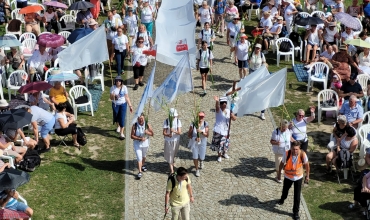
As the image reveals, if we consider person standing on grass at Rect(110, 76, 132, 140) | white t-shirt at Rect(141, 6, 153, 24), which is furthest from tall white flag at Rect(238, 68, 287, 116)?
white t-shirt at Rect(141, 6, 153, 24)

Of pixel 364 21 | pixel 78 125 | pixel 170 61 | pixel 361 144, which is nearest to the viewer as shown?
pixel 361 144

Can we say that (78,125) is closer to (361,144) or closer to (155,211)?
(155,211)

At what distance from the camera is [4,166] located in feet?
45.5

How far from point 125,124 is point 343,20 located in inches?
328

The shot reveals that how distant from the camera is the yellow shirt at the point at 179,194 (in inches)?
484

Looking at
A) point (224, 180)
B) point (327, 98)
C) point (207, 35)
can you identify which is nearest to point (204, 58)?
point (207, 35)

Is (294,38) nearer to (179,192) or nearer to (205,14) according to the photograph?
(205,14)

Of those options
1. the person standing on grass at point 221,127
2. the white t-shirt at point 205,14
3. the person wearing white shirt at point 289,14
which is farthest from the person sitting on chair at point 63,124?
the person wearing white shirt at point 289,14

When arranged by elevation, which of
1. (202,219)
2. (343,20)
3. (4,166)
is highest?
(343,20)

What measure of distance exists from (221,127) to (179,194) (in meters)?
3.44

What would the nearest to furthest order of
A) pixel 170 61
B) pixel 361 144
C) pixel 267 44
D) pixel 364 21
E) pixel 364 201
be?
1. pixel 364 201
2. pixel 361 144
3. pixel 170 61
4. pixel 267 44
5. pixel 364 21

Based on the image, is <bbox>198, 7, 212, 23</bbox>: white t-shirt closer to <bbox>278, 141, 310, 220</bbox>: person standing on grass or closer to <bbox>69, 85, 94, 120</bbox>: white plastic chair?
<bbox>69, 85, 94, 120</bbox>: white plastic chair

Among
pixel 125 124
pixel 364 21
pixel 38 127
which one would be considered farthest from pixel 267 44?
pixel 38 127

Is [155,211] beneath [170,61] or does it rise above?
beneath
